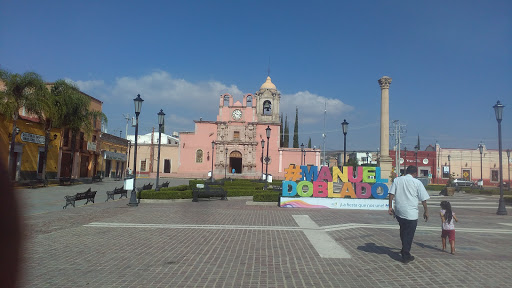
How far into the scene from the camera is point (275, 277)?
5.55 meters

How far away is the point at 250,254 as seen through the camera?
6.95 metres

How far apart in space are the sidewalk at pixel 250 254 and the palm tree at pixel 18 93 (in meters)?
16.9

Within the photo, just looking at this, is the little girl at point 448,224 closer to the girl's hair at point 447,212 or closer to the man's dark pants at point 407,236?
the girl's hair at point 447,212

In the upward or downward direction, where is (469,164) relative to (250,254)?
upward

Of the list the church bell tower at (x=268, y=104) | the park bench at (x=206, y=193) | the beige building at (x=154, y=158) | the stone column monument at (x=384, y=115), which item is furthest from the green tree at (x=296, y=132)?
the park bench at (x=206, y=193)

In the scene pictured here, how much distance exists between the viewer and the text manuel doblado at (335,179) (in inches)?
636

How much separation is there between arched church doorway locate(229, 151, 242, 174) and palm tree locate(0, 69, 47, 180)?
30080 millimetres

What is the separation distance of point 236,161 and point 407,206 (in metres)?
48.1

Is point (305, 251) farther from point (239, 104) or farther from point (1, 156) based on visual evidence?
point (239, 104)

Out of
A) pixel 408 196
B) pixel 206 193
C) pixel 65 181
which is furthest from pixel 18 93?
pixel 408 196

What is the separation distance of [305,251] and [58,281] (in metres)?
4.45

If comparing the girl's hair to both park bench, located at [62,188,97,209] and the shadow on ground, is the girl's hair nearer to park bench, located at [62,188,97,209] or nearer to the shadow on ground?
the shadow on ground

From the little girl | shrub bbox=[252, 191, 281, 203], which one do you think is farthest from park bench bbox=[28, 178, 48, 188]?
the little girl

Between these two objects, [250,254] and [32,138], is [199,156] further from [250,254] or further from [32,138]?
[250,254]
